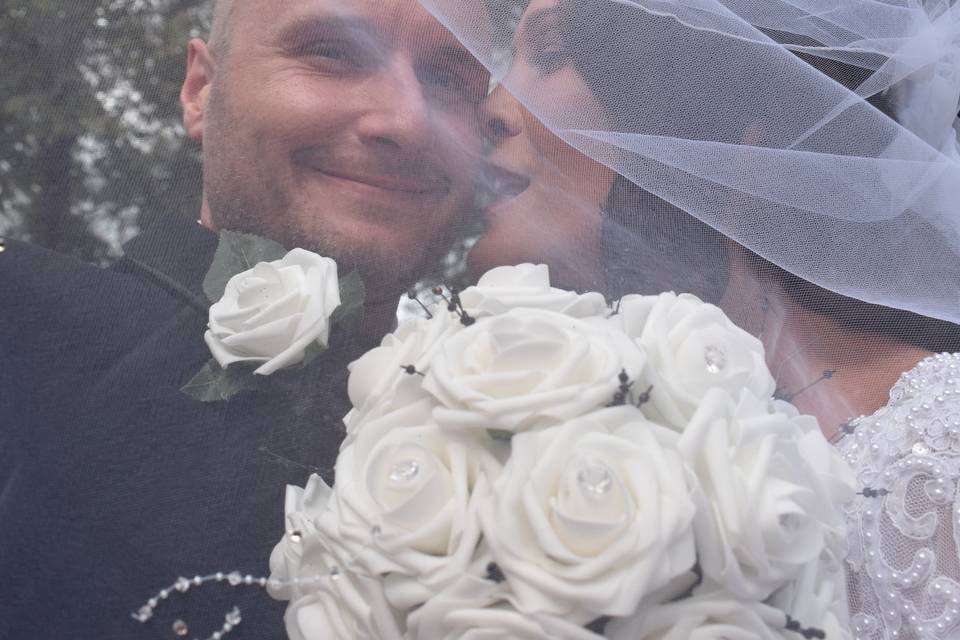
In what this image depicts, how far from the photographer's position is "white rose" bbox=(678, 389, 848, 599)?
2.60 ft

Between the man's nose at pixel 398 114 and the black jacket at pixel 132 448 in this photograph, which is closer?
the black jacket at pixel 132 448

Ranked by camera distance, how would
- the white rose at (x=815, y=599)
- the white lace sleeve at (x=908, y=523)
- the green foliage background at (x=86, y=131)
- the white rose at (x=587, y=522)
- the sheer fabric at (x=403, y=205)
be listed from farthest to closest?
the white lace sleeve at (x=908, y=523) → the green foliage background at (x=86, y=131) → the sheer fabric at (x=403, y=205) → the white rose at (x=815, y=599) → the white rose at (x=587, y=522)

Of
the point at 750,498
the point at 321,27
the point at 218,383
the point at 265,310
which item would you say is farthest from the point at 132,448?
the point at 750,498

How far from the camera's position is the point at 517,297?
3.17 ft

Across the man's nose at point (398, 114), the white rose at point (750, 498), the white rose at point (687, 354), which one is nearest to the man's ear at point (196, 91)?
the man's nose at point (398, 114)

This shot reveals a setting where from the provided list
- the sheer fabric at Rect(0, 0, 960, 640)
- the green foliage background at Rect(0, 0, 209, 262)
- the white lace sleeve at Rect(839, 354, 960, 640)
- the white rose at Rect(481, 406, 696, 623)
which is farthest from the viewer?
the white lace sleeve at Rect(839, 354, 960, 640)

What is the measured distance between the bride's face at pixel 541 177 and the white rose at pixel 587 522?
399mm

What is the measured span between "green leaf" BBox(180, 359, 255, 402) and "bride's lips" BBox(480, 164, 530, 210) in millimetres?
385

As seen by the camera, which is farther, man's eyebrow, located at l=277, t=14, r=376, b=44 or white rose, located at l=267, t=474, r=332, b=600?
man's eyebrow, located at l=277, t=14, r=376, b=44

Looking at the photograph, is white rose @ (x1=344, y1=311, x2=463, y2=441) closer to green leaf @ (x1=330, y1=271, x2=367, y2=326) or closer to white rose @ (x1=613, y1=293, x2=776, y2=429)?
green leaf @ (x1=330, y1=271, x2=367, y2=326)

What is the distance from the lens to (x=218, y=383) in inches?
41.6

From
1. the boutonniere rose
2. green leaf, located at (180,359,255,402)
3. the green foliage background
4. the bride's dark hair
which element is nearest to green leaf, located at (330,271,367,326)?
the boutonniere rose

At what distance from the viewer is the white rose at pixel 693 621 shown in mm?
802

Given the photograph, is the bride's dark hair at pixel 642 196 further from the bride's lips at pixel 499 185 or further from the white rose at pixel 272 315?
the white rose at pixel 272 315
